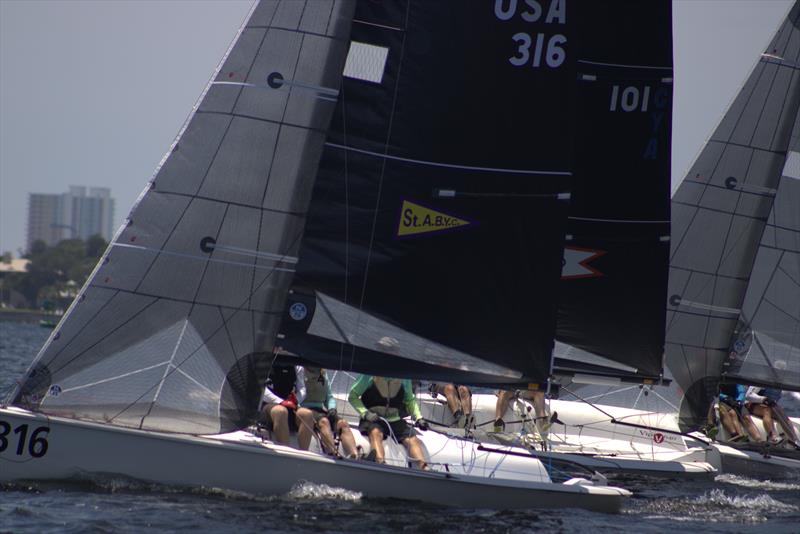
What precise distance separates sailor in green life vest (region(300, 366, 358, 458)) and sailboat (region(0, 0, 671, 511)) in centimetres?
41

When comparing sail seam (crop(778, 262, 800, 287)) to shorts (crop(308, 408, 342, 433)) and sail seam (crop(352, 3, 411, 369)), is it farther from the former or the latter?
shorts (crop(308, 408, 342, 433))

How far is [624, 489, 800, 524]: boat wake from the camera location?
12281mm

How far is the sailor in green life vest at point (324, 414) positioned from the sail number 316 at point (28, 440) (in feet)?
7.73

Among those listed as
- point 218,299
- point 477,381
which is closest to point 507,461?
point 477,381

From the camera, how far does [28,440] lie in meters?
A: 10.9

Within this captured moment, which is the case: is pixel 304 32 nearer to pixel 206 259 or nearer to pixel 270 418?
pixel 206 259

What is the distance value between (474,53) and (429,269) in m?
2.02

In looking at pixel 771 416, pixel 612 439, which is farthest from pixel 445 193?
pixel 771 416

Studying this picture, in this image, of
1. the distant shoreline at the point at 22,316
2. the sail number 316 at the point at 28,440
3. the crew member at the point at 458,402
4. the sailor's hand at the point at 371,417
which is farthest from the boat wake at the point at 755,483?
the distant shoreline at the point at 22,316

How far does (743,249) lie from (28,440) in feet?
33.6

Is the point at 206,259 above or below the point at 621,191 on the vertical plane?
below

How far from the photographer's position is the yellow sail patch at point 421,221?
38.9ft

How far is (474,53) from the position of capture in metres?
12.0

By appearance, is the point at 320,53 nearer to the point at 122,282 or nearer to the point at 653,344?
the point at 122,282
